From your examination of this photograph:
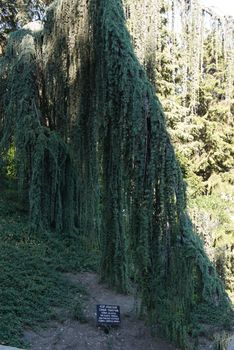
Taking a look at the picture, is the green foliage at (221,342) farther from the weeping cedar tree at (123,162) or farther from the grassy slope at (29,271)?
the grassy slope at (29,271)

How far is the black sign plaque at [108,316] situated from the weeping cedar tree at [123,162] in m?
0.56

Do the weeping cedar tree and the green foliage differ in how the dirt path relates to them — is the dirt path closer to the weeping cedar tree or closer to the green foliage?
the weeping cedar tree

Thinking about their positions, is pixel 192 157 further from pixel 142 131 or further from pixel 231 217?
pixel 142 131

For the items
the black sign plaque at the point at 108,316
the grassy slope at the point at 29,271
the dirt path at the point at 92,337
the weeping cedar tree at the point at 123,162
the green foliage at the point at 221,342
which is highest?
the weeping cedar tree at the point at 123,162

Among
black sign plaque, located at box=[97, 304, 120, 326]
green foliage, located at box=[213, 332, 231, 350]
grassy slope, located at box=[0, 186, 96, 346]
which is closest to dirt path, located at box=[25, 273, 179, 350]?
black sign plaque, located at box=[97, 304, 120, 326]

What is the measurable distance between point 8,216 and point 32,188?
217cm

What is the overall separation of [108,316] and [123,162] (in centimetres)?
221

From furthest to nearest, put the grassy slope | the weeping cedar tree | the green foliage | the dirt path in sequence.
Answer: the grassy slope → the green foliage → the dirt path → the weeping cedar tree

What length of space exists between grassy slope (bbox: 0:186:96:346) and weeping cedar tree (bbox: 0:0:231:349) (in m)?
0.95

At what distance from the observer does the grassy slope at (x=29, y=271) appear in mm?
6055

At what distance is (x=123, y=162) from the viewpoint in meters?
5.48

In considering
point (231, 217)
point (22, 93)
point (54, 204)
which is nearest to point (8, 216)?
point (54, 204)

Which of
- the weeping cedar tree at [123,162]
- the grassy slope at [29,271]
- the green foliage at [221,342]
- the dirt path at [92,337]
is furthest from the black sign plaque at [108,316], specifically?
the green foliage at [221,342]

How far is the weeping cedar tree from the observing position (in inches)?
202
